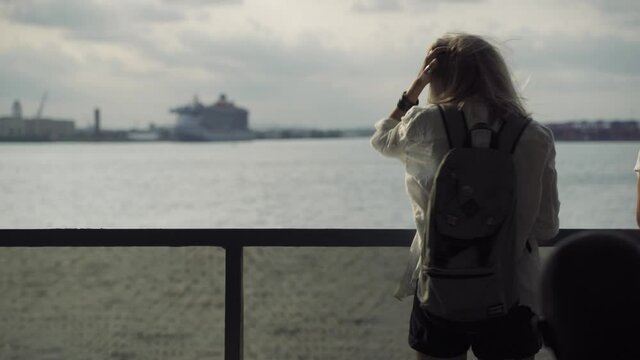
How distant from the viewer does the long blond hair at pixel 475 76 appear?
7.51ft

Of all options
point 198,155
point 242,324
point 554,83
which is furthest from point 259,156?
point 242,324

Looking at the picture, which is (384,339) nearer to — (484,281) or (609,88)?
(484,281)

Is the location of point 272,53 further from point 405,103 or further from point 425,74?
point 425,74

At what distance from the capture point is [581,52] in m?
56.5

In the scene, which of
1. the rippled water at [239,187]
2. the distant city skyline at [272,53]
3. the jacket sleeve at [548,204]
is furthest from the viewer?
the distant city skyline at [272,53]

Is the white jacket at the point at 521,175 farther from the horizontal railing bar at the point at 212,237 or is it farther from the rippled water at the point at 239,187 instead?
the rippled water at the point at 239,187

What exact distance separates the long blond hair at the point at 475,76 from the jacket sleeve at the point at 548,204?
0.50 feet

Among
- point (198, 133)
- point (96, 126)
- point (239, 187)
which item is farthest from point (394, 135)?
point (239, 187)

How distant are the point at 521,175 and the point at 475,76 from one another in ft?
0.89

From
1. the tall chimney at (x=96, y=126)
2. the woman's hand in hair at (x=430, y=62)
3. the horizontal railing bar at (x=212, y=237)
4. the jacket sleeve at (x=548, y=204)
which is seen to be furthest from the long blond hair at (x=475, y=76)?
the tall chimney at (x=96, y=126)

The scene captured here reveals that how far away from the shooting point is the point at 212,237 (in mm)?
3199

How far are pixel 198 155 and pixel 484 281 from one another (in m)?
54.4

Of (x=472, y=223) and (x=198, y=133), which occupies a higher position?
(x=472, y=223)

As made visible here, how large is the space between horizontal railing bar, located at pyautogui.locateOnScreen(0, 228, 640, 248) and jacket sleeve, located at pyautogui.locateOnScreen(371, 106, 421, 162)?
69 centimetres
